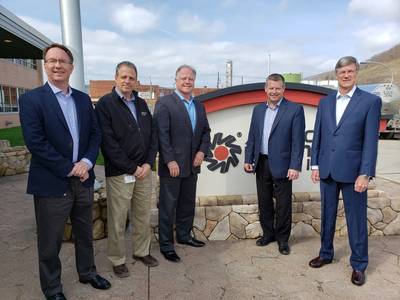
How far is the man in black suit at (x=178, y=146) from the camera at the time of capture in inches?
121

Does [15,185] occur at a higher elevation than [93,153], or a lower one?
lower

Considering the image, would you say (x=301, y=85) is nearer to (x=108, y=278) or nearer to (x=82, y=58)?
(x=82, y=58)

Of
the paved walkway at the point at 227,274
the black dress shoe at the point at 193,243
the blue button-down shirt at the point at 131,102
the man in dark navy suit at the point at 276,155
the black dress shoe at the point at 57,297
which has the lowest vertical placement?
the paved walkway at the point at 227,274

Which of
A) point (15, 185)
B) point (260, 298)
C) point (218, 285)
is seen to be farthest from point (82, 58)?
point (15, 185)

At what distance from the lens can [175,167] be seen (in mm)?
3064

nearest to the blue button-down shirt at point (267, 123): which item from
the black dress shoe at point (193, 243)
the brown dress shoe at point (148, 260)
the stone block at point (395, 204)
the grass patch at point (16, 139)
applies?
the black dress shoe at point (193, 243)

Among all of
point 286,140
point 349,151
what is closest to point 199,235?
point 286,140

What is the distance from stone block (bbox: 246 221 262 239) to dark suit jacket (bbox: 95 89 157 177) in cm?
155

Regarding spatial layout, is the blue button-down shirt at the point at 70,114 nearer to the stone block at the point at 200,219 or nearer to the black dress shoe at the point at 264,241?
the stone block at the point at 200,219

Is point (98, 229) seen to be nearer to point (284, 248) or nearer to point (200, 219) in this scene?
point (200, 219)

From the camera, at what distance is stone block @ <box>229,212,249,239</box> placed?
3.65m

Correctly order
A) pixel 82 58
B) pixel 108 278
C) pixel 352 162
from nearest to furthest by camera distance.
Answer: pixel 352 162 < pixel 108 278 < pixel 82 58

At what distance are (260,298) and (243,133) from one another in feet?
6.70

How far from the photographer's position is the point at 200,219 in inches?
143
